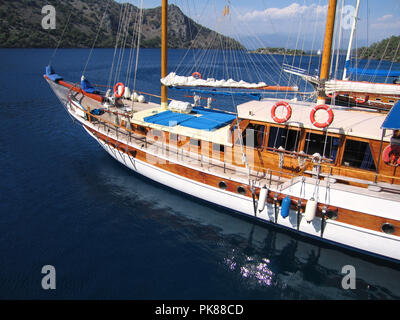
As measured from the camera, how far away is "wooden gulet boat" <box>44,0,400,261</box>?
34.5 feet

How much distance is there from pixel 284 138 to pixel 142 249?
7.89 m

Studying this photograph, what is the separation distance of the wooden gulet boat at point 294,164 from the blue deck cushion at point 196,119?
57 millimetres

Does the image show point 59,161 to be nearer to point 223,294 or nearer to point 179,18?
point 223,294

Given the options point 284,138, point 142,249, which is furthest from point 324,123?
point 142,249

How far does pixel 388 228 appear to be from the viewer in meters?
10.2

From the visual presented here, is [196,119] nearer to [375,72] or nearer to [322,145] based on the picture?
[322,145]

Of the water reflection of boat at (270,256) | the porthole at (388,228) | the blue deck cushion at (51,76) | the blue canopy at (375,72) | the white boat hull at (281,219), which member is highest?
the blue canopy at (375,72)

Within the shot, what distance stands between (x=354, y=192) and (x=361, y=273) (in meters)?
3.35

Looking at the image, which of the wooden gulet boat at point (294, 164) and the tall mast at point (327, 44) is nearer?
the wooden gulet boat at point (294, 164)

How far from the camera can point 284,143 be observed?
487 inches

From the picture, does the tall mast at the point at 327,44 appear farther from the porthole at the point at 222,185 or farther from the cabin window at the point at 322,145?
the porthole at the point at 222,185

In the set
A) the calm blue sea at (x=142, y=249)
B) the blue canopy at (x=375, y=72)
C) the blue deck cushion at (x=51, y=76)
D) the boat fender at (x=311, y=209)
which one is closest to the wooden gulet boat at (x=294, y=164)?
the boat fender at (x=311, y=209)

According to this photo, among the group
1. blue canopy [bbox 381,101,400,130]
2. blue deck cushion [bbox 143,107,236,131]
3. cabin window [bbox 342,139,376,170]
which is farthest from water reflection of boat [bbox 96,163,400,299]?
blue canopy [bbox 381,101,400,130]

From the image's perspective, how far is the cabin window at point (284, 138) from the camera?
12.0 m
